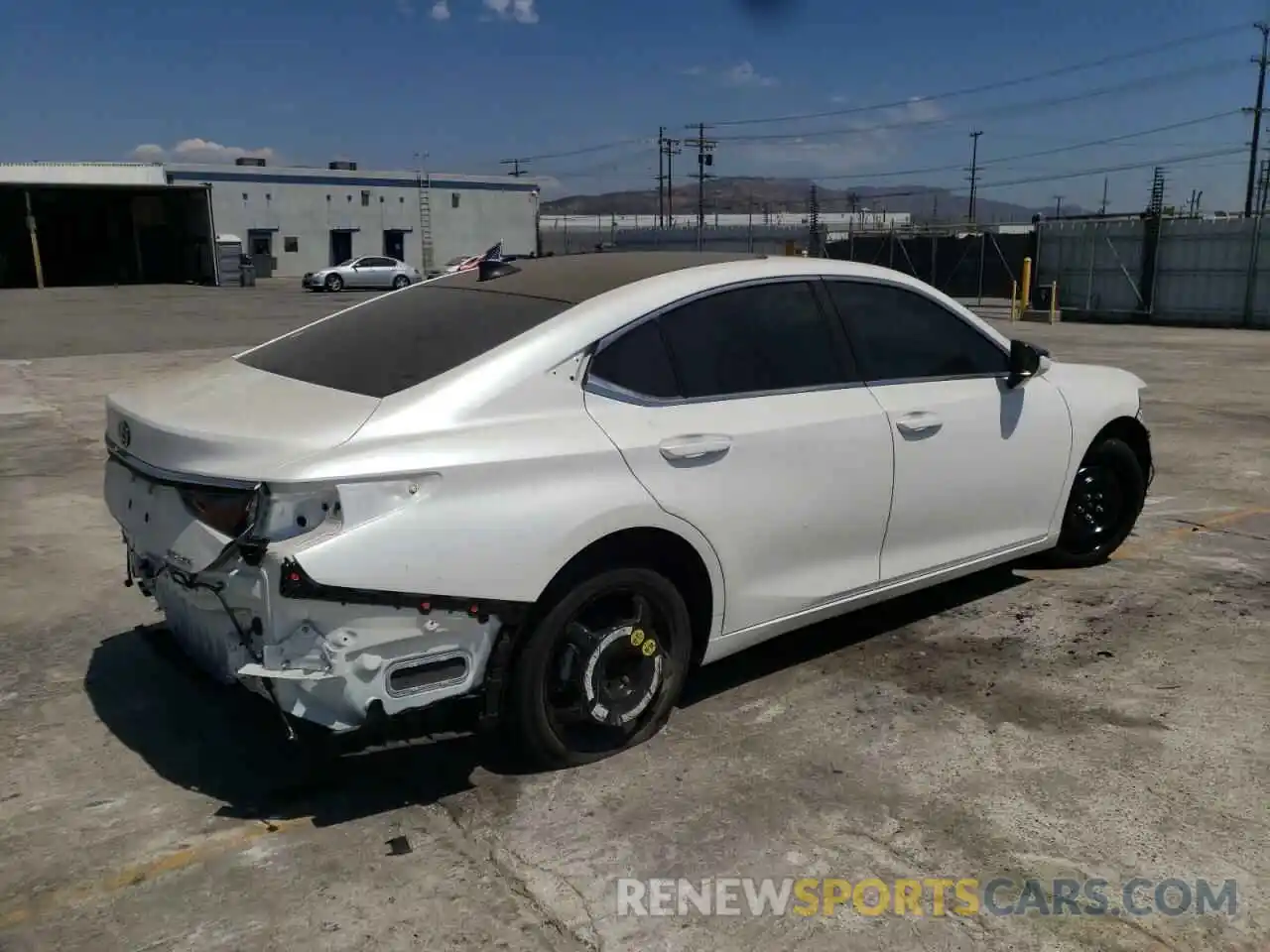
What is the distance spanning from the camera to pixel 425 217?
54594 mm

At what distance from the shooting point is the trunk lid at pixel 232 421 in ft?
9.91

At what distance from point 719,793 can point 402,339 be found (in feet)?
6.11

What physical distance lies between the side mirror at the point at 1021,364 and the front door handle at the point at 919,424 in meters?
0.60

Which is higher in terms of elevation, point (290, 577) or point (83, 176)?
point (83, 176)

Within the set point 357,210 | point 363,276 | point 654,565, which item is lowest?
point 654,565

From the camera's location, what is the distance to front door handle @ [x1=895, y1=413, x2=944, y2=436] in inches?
165

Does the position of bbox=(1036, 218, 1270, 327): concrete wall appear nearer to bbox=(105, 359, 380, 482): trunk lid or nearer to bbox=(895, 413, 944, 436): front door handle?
bbox=(895, 413, 944, 436): front door handle

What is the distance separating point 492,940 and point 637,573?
3.97ft

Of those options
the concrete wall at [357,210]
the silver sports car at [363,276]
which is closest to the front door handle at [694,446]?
the silver sports car at [363,276]

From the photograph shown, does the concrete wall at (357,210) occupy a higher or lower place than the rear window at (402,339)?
higher

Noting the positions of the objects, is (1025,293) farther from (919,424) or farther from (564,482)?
(564,482)

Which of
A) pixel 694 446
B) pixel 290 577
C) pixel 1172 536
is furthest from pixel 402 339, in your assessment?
pixel 1172 536

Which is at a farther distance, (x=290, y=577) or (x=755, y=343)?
(x=755, y=343)

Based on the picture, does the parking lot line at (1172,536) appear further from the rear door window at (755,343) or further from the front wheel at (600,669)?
the front wheel at (600,669)
